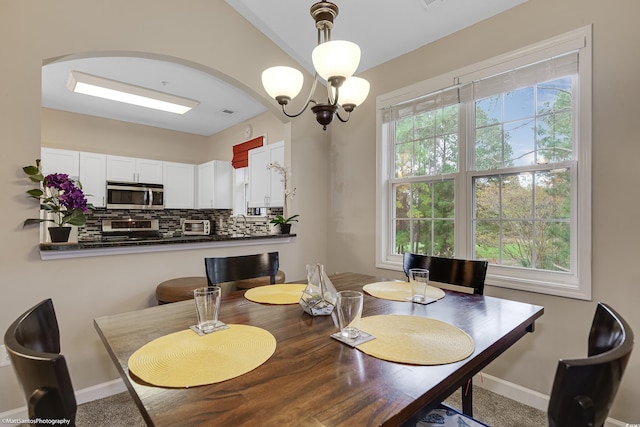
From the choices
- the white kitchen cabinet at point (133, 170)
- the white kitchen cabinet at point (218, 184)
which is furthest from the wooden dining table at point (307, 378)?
the white kitchen cabinet at point (133, 170)

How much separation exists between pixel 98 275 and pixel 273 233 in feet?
4.51

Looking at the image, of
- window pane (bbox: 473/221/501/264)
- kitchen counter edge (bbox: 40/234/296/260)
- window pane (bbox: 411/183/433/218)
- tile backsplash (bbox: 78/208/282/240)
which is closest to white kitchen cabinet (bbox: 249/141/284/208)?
tile backsplash (bbox: 78/208/282/240)

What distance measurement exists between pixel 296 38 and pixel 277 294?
7.65ft

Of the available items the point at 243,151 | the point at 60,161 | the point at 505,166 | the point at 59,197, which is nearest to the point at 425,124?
the point at 505,166

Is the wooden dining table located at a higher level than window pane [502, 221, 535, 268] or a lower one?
lower

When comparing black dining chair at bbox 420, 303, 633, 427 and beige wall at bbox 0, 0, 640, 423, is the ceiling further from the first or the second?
black dining chair at bbox 420, 303, 633, 427

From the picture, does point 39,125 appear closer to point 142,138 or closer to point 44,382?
point 44,382

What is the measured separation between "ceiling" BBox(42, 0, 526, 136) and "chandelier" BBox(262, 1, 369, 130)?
3.29 ft

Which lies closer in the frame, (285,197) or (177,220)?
(285,197)

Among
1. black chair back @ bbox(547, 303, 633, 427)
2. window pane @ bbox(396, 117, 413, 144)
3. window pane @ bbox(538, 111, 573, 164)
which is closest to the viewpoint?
black chair back @ bbox(547, 303, 633, 427)

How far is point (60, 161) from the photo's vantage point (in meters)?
4.05

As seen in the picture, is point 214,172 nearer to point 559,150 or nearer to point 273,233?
point 273,233

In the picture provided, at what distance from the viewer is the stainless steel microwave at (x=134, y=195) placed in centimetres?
443

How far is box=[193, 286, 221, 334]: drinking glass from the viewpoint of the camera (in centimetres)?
108
